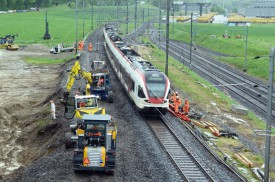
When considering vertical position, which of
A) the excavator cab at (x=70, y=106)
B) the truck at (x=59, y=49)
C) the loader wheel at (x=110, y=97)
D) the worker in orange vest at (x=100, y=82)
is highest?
the truck at (x=59, y=49)

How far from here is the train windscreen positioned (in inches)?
1389

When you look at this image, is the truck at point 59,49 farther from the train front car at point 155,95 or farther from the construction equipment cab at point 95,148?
the construction equipment cab at point 95,148

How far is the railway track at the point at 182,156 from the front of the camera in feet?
81.5

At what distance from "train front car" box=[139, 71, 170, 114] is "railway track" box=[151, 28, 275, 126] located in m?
4.80

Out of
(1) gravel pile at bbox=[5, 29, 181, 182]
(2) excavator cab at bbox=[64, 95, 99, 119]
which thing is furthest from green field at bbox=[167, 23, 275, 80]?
(1) gravel pile at bbox=[5, 29, 181, 182]

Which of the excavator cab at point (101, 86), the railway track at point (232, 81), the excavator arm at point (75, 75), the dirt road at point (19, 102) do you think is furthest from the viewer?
the railway track at point (232, 81)

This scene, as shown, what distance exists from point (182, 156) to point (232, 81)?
126ft

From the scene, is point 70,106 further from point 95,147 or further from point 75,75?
point 95,147

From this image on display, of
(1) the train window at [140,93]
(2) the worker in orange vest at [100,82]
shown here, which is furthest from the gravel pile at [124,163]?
(2) the worker in orange vest at [100,82]

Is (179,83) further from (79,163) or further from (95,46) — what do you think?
(95,46)

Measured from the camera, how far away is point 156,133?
32219mm

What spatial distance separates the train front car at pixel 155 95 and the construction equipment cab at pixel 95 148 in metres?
10.9

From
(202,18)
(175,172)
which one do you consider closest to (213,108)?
(175,172)

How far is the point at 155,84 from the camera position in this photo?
117 ft
